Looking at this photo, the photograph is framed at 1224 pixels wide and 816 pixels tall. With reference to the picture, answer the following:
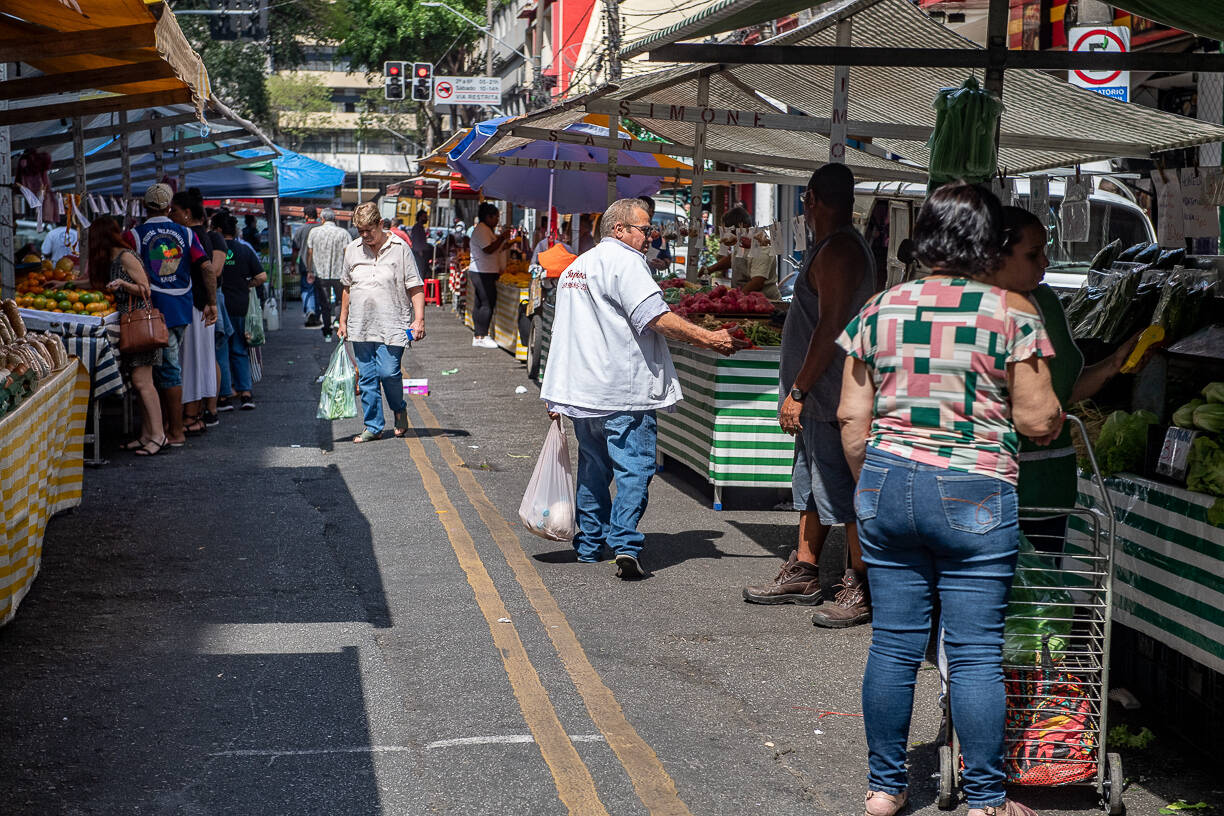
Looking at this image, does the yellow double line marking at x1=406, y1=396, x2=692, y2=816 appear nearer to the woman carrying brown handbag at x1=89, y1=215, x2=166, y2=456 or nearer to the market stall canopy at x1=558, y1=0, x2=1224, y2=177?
the woman carrying brown handbag at x1=89, y1=215, x2=166, y2=456

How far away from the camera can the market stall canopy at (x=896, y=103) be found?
907cm

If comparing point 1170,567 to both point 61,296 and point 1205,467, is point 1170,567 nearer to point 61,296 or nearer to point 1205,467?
point 1205,467

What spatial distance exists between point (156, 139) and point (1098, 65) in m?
13.9

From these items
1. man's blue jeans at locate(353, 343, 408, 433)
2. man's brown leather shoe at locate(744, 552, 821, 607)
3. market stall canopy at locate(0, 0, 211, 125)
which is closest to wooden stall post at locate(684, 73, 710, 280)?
man's blue jeans at locate(353, 343, 408, 433)

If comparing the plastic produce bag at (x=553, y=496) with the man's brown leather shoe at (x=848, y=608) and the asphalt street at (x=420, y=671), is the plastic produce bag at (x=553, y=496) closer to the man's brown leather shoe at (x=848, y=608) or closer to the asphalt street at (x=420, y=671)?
the asphalt street at (x=420, y=671)

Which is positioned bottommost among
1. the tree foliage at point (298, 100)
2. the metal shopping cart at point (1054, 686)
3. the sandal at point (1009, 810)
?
the sandal at point (1009, 810)

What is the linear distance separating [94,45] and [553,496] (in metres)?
3.64

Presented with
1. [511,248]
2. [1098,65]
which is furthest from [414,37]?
[1098,65]

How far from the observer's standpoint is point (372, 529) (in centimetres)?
820

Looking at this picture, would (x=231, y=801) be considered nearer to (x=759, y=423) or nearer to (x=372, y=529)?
(x=372, y=529)

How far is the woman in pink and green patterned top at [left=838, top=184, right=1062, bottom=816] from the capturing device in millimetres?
3785

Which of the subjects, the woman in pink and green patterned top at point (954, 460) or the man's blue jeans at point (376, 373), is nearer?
the woman in pink and green patterned top at point (954, 460)

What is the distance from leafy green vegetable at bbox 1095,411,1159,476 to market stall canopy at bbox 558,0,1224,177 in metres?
3.38

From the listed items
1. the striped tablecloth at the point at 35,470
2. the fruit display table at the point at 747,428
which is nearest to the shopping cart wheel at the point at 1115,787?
the striped tablecloth at the point at 35,470
